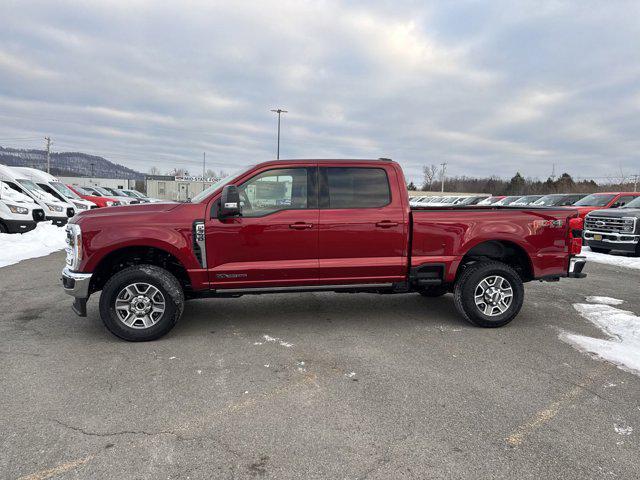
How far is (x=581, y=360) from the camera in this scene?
4.16 m

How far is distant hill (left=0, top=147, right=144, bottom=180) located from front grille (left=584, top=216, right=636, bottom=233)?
90547 mm

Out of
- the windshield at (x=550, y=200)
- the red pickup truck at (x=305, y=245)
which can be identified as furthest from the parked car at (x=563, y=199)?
the red pickup truck at (x=305, y=245)

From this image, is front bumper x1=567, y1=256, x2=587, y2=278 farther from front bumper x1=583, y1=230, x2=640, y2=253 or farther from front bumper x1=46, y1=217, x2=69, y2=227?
front bumper x1=46, y1=217, x2=69, y2=227

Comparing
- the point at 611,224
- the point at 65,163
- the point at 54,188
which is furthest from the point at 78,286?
the point at 65,163

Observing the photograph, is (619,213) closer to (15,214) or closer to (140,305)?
(140,305)

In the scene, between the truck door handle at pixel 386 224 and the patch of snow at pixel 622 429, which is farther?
the truck door handle at pixel 386 224

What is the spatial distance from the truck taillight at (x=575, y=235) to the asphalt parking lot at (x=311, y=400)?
0.93 m

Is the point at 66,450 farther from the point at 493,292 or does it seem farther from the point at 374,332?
the point at 493,292

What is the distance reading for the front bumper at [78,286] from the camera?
4.48m

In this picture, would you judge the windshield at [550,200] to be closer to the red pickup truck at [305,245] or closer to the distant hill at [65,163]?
the red pickup truck at [305,245]

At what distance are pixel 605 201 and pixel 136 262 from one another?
16.4 m

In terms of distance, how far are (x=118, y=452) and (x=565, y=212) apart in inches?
206

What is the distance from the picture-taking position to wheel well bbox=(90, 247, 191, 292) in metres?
4.69

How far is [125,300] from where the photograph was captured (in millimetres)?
4527
